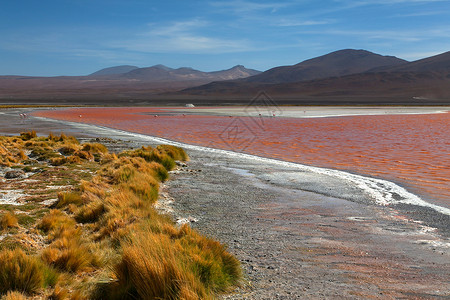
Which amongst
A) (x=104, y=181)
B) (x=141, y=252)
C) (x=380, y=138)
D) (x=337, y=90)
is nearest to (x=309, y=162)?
(x=104, y=181)

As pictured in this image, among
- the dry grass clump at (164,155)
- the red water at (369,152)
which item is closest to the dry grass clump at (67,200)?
the dry grass clump at (164,155)

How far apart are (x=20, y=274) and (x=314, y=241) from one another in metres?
3.53

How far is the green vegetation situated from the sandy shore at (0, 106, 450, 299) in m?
0.55

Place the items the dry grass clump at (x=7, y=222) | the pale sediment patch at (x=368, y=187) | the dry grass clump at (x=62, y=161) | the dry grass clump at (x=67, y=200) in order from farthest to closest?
the dry grass clump at (x=62, y=161), the pale sediment patch at (x=368, y=187), the dry grass clump at (x=67, y=200), the dry grass clump at (x=7, y=222)

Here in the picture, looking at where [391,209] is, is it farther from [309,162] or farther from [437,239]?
[309,162]

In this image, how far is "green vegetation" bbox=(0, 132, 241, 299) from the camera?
143 inches

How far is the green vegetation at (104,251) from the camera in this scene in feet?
11.9

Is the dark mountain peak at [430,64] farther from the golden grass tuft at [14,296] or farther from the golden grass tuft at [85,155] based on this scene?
the golden grass tuft at [14,296]

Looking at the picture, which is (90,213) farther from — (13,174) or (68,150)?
(68,150)

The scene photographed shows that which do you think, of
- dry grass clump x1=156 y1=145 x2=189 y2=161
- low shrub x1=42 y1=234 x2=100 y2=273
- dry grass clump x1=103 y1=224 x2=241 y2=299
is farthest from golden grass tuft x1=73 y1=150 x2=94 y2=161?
dry grass clump x1=103 y1=224 x2=241 y2=299

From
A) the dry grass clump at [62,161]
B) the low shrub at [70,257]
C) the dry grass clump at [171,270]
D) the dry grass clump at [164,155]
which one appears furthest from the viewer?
the dry grass clump at [164,155]

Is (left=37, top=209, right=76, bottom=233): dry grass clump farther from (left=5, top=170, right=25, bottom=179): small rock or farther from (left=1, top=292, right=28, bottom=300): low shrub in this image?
(left=5, top=170, right=25, bottom=179): small rock

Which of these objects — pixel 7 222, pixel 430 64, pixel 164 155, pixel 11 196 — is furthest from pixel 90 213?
pixel 430 64

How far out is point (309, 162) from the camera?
1301 centimetres
